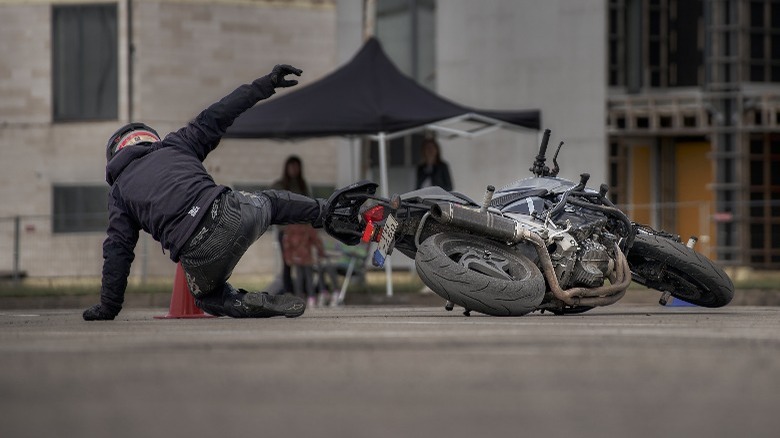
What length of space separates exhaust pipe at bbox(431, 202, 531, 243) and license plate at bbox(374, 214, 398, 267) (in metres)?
0.26

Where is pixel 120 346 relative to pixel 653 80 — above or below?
below

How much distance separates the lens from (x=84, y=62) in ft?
92.9

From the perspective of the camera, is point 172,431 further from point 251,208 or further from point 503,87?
point 503,87

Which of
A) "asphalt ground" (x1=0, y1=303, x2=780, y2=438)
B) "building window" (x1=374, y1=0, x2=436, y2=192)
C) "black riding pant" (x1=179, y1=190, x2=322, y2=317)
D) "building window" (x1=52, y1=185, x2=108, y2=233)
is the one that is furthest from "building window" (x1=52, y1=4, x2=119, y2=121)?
"asphalt ground" (x1=0, y1=303, x2=780, y2=438)

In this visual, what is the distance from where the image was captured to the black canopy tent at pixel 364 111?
18297 mm

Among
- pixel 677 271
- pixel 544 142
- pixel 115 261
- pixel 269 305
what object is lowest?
pixel 269 305

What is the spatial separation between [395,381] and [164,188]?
5.12 meters

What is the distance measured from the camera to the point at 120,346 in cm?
766

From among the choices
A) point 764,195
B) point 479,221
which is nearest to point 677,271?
point 479,221

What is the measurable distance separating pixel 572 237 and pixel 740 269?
482 inches

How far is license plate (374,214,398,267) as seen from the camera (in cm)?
1060

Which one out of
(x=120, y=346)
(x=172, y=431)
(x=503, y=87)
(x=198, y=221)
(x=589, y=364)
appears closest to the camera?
(x=172, y=431)

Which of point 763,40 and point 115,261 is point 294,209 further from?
point 763,40

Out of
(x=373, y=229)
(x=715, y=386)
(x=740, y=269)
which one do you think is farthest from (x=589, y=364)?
(x=740, y=269)
